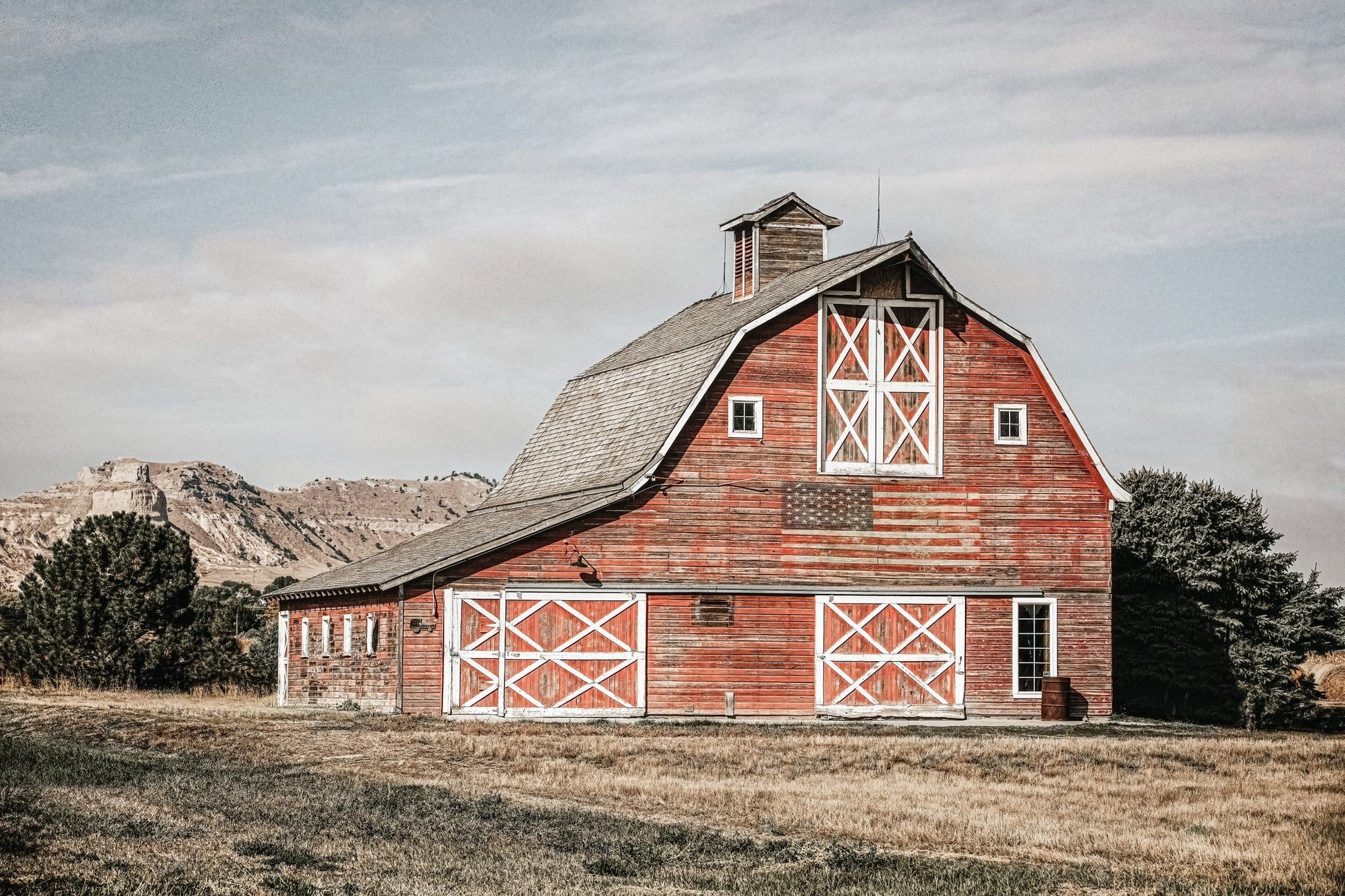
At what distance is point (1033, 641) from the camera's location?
31.3 metres

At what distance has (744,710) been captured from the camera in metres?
30.0

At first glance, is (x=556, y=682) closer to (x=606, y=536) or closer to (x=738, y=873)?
(x=606, y=536)

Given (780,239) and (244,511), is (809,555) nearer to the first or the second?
(780,239)

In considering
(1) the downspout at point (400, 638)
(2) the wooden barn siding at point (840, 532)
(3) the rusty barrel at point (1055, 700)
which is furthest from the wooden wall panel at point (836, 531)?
(3) the rusty barrel at point (1055, 700)

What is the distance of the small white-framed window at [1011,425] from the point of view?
3133 cm

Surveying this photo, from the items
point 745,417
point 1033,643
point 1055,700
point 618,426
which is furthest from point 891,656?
point 618,426

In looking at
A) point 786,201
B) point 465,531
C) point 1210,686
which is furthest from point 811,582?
point 1210,686

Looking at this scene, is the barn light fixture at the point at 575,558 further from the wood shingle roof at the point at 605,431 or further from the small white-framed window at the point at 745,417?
the small white-framed window at the point at 745,417

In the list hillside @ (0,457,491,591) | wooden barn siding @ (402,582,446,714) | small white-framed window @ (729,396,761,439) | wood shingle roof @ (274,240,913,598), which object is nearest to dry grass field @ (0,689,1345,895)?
wooden barn siding @ (402,582,446,714)

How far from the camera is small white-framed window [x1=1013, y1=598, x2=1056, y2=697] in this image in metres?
31.2

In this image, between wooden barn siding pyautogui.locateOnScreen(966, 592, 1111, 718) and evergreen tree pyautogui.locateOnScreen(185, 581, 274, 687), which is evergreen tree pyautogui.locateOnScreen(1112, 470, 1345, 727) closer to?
wooden barn siding pyautogui.locateOnScreen(966, 592, 1111, 718)

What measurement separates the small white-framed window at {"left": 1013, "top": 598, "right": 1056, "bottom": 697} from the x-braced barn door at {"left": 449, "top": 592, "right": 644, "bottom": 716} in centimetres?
706

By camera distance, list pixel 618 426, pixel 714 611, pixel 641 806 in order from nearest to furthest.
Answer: pixel 641 806, pixel 714 611, pixel 618 426

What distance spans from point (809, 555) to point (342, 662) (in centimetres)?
921
